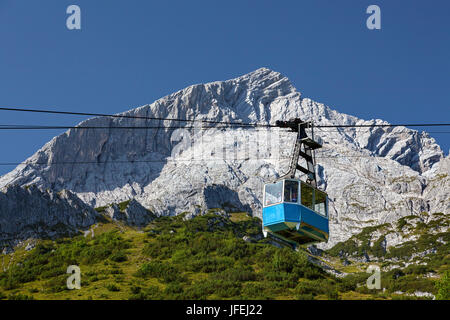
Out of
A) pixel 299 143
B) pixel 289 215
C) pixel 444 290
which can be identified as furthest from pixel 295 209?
pixel 444 290

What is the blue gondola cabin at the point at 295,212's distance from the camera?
4012cm

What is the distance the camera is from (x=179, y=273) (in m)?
116

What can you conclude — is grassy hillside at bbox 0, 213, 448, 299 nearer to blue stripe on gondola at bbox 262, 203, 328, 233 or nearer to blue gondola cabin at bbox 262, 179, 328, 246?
blue gondola cabin at bbox 262, 179, 328, 246

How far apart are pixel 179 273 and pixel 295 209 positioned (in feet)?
261

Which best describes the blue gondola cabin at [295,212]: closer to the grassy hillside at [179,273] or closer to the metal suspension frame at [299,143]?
the metal suspension frame at [299,143]

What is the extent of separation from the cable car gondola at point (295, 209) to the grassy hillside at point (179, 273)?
173ft

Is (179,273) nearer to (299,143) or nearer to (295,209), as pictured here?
(299,143)

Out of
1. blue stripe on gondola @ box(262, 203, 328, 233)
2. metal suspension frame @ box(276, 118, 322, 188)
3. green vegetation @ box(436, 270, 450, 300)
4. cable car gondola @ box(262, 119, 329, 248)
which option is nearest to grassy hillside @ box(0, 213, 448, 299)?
green vegetation @ box(436, 270, 450, 300)

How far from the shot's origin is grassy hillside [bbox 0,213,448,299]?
97.4 metres
